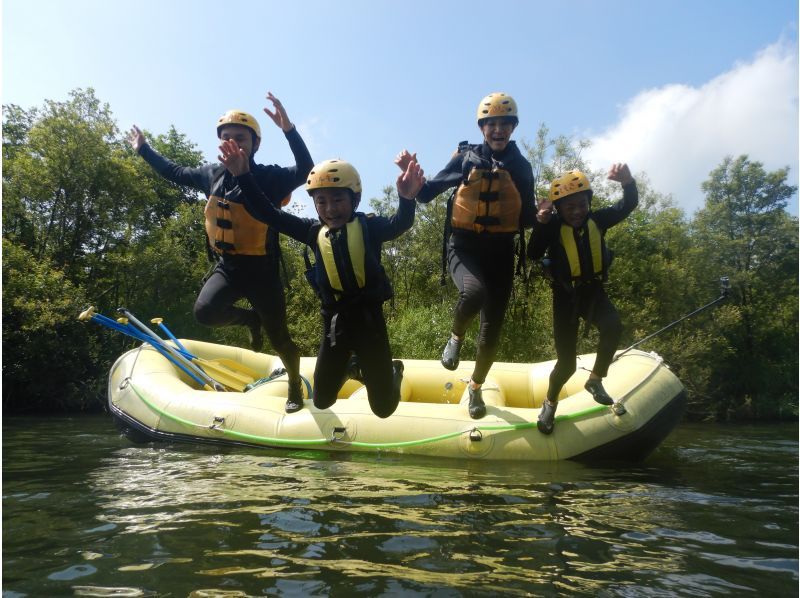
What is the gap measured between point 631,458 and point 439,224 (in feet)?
49.9

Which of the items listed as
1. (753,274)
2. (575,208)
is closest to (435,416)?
(575,208)

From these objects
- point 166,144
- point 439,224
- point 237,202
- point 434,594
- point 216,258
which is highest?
point 166,144

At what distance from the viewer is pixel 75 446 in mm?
8180

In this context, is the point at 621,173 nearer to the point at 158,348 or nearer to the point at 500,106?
the point at 500,106

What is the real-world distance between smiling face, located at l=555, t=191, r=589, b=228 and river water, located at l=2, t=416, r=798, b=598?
7.52 ft

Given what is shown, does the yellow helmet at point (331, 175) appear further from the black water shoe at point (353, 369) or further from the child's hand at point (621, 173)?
the child's hand at point (621, 173)

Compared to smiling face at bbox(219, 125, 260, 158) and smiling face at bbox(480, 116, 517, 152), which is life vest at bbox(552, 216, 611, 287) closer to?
smiling face at bbox(480, 116, 517, 152)

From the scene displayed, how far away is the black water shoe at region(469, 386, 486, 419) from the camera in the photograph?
641 centimetres

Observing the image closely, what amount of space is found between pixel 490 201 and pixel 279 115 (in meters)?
1.92

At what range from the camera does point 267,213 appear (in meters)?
4.26

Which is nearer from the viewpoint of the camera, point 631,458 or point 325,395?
point 325,395

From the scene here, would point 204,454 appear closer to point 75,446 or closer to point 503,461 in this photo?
point 75,446

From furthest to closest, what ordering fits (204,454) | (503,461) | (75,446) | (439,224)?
(439,224) → (75,446) → (204,454) → (503,461)

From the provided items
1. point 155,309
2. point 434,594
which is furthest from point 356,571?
point 155,309
